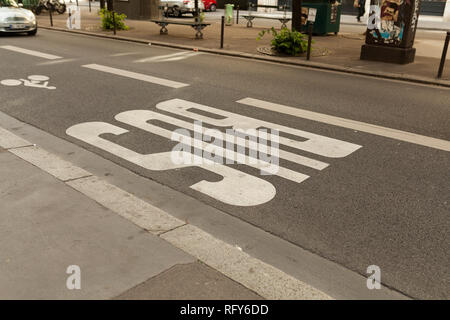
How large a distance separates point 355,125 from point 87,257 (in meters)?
4.95

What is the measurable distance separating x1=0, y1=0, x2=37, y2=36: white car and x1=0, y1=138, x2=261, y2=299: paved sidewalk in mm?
15013

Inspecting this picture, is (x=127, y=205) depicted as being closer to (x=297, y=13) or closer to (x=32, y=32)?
(x=297, y=13)

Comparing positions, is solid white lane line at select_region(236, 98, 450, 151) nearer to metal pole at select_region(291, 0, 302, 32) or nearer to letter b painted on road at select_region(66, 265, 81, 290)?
letter b painted on road at select_region(66, 265, 81, 290)

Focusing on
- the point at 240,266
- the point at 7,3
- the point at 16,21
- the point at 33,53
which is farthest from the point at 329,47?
the point at 7,3

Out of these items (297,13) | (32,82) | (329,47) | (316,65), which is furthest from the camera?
(297,13)

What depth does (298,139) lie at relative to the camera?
20.5 ft

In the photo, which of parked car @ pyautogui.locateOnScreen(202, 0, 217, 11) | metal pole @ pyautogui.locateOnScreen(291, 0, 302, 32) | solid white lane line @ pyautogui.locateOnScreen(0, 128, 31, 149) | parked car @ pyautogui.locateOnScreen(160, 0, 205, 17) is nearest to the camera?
solid white lane line @ pyautogui.locateOnScreen(0, 128, 31, 149)

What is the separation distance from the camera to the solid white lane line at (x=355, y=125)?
6.20 m

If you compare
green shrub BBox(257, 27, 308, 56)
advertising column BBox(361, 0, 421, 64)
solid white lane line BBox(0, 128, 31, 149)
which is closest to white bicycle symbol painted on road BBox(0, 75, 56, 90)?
solid white lane line BBox(0, 128, 31, 149)

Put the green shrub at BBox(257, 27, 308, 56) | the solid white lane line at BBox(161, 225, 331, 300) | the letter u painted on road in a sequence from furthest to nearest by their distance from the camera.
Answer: the green shrub at BBox(257, 27, 308, 56)
the letter u painted on road
the solid white lane line at BBox(161, 225, 331, 300)

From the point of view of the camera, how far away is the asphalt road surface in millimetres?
3832

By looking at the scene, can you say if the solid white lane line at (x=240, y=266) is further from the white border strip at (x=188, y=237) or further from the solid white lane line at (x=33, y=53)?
the solid white lane line at (x=33, y=53)

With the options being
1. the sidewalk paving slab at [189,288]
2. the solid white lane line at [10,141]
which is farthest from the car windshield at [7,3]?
the sidewalk paving slab at [189,288]

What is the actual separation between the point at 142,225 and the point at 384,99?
6.49 metres
